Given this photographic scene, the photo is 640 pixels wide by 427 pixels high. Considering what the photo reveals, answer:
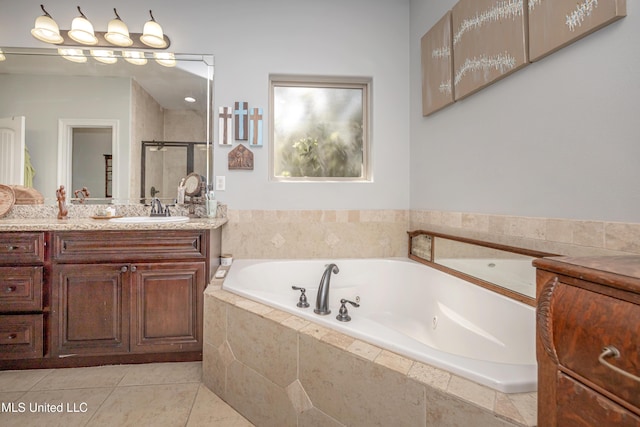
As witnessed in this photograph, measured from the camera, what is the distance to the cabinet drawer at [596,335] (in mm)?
478

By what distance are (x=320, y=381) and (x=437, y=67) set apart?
6.55 feet

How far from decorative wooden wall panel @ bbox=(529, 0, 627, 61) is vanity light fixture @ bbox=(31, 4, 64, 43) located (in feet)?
9.91

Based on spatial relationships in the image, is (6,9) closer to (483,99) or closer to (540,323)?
(483,99)

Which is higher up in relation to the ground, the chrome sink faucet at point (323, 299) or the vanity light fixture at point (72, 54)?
the vanity light fixture at point (72, 54)

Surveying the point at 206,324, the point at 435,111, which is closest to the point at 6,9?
the point at 206,324

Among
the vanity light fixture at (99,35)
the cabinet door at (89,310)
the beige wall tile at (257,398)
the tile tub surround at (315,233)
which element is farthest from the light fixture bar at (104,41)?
the beige wall tile at (257,398)

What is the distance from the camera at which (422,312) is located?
1.81m

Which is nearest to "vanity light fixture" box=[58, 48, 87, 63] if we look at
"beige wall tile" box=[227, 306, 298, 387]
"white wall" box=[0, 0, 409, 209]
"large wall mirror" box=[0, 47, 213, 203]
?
"large wall mirror" box=[0, 47, 213, 203]

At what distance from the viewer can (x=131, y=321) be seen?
5.73ft

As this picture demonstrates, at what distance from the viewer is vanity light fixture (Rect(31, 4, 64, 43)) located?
210 cm

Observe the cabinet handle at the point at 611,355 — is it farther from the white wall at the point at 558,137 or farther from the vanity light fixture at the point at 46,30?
the vanity light fixture at the point at 46,30

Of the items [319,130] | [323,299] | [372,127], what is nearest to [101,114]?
[319,130]

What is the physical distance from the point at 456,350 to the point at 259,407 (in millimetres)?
980

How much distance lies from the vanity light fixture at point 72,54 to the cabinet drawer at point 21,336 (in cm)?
185
